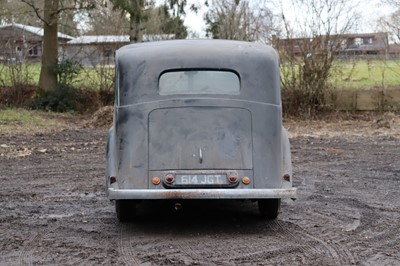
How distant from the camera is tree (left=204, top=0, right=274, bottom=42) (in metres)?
22.8

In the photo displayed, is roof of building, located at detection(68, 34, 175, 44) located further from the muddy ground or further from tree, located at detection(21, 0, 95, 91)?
the muddy ground

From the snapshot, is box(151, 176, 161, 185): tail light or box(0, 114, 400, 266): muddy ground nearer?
box(0, 114, 400, 266): muddy ground

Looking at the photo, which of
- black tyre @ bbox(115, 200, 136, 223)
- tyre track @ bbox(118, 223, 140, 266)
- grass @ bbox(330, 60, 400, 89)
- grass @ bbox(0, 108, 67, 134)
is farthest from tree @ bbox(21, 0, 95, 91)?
tyre track @ bbox(118, 223, 140, 266)

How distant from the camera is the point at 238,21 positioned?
29859 millimetres

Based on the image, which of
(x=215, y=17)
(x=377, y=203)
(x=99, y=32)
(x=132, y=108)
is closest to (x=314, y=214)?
(x=377, y=203)

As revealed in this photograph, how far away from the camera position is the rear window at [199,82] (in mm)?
7391

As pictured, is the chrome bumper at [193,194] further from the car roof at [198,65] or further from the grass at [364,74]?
the grass at [364,74]

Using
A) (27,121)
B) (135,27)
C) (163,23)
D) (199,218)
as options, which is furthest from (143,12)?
(199,218)

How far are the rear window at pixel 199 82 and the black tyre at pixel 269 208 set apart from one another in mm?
1390

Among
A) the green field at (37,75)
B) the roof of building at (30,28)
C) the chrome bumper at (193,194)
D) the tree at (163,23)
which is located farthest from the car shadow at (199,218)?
the roof of building at (30,28)

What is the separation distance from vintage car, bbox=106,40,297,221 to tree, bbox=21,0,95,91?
16058mm

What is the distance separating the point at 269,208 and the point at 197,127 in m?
1.45

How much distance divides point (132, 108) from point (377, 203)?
3779mm

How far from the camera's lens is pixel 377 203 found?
8.91 meters
